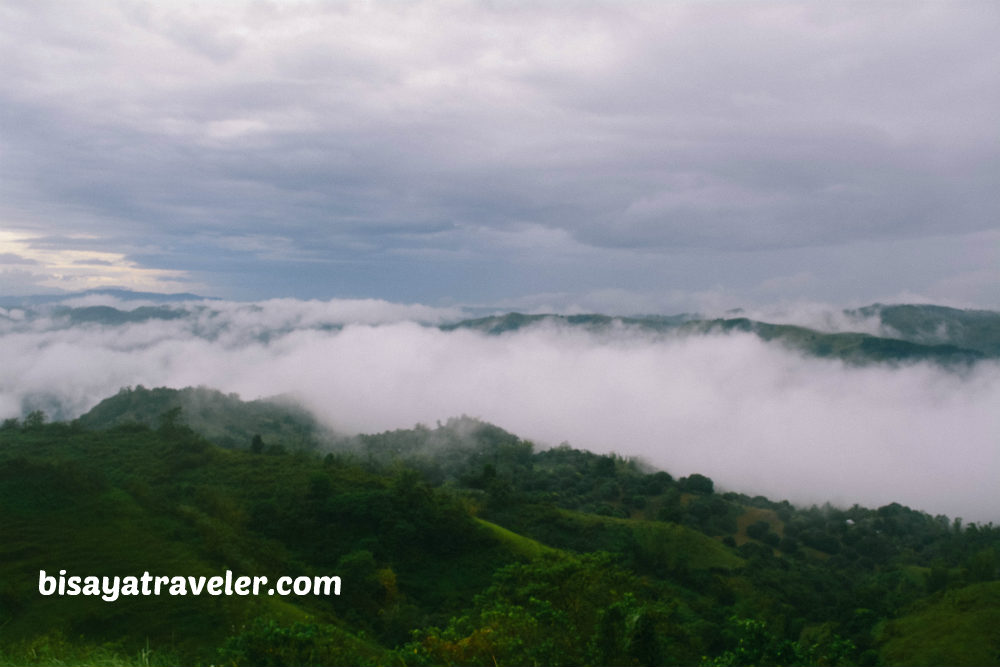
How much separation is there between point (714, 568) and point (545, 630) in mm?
51750

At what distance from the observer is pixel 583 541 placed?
63.3 metres

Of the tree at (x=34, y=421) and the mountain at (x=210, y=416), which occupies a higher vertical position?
the tree at (x=34, y=421)

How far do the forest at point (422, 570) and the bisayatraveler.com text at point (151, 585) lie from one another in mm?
725

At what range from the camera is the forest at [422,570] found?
1531cm

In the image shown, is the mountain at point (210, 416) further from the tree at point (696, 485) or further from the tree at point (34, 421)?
the tree at point (696, 485)

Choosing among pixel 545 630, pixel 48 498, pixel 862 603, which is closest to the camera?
pixel 545 630

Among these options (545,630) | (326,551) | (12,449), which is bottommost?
(326,551)

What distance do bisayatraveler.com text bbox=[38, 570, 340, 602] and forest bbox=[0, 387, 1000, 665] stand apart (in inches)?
28.5

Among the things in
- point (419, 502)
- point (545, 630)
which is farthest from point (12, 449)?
point (545, 630)

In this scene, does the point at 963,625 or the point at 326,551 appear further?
the point at 326,551

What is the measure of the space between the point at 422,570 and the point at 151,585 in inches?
721

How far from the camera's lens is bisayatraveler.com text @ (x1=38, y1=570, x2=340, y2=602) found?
30312 millimetres

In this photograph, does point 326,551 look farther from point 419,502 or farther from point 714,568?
point 714,568

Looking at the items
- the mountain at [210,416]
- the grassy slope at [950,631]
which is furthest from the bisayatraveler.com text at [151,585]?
the mountain at [210,416]
